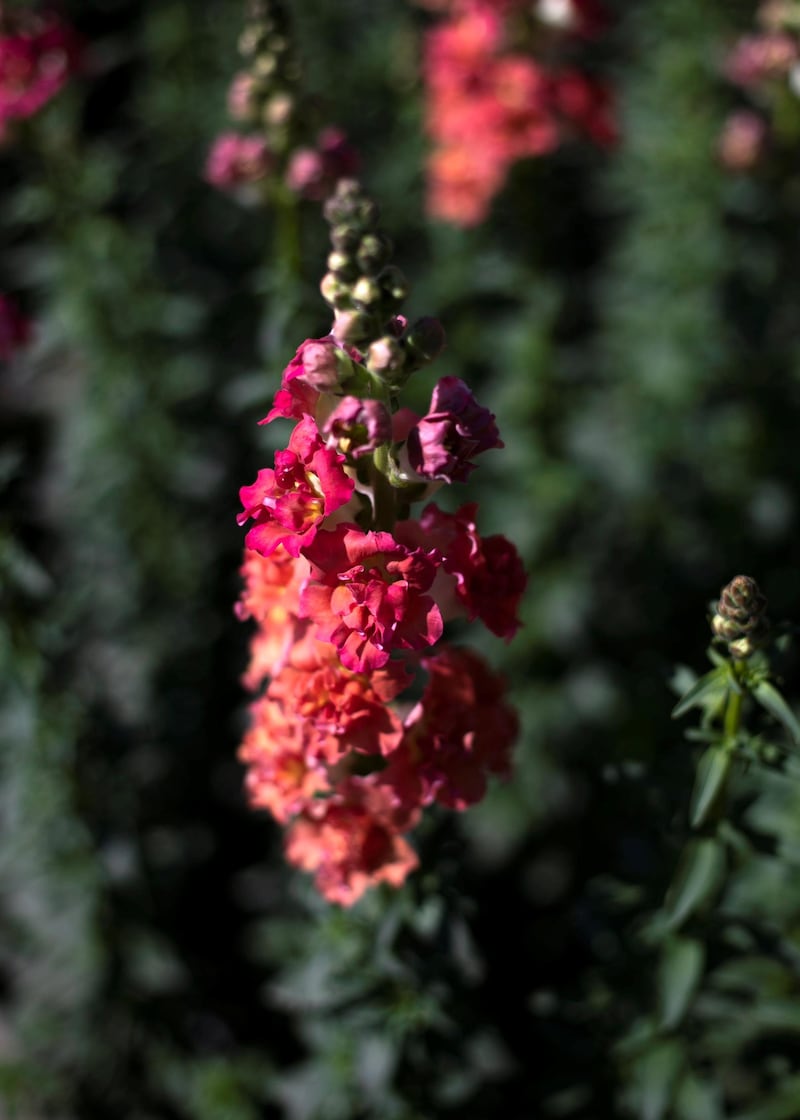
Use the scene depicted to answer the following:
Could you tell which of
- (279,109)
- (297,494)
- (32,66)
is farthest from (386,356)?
(32,66)

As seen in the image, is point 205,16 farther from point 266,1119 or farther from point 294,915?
point 266,1119

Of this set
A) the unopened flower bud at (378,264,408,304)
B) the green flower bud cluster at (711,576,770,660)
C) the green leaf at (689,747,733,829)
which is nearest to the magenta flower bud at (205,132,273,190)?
the unopened flower bud at (378,264,408,304)

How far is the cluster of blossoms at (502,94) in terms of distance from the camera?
525 cm

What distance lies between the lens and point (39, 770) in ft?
14.1

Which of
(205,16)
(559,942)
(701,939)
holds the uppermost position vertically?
(205,16)

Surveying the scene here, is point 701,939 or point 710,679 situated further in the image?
point 701,939

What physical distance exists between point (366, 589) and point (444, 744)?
57 centimetres

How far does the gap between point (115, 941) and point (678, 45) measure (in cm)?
546

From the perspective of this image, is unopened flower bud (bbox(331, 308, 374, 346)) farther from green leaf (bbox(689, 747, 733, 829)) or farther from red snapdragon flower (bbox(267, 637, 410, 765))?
green leaf (bbox(689, 747, 733, 829))

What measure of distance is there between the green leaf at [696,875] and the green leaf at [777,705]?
64cm

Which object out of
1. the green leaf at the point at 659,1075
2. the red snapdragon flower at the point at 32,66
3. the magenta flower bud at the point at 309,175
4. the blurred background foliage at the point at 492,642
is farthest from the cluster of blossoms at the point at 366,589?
the red snapdragon flower at the point at 32,66

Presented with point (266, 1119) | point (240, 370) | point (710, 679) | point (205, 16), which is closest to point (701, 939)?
point (710, 679)

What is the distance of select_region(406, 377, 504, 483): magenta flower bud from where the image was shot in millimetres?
2330

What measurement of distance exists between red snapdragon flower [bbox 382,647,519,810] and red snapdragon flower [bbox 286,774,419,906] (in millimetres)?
85
